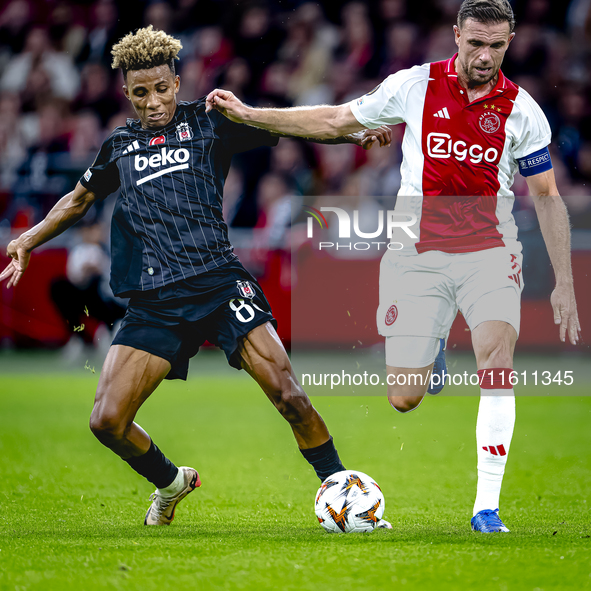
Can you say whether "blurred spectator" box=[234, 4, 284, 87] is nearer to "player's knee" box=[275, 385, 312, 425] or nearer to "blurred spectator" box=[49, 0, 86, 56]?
"blurred spectator" box=[49, 0, 86, 56]

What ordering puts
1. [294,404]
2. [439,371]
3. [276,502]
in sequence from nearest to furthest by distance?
[294,404] → [276,502] → [439,371]

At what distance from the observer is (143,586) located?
3004 millimetres

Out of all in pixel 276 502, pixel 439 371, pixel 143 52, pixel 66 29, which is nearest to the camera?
→ pixel 143 52

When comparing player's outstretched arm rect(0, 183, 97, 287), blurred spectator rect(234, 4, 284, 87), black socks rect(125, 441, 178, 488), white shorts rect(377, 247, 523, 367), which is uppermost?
blurred spectator rect(234, 4, 284, 87)

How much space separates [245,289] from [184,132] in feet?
2.96

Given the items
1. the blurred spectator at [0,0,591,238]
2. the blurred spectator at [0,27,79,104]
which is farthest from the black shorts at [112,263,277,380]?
the blurred spectator at [0,27,79,104]

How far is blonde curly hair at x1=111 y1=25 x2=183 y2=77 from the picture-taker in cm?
461

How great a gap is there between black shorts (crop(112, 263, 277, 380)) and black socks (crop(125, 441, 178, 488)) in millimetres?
418

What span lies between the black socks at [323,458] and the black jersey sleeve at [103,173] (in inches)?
70.0

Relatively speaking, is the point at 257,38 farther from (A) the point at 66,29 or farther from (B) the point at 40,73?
(B) the point at 40,73

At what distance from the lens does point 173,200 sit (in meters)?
4.56

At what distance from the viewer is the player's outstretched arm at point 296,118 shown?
4.39m

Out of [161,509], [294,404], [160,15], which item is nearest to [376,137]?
[294,404]

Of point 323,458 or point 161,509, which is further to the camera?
point 161,509
